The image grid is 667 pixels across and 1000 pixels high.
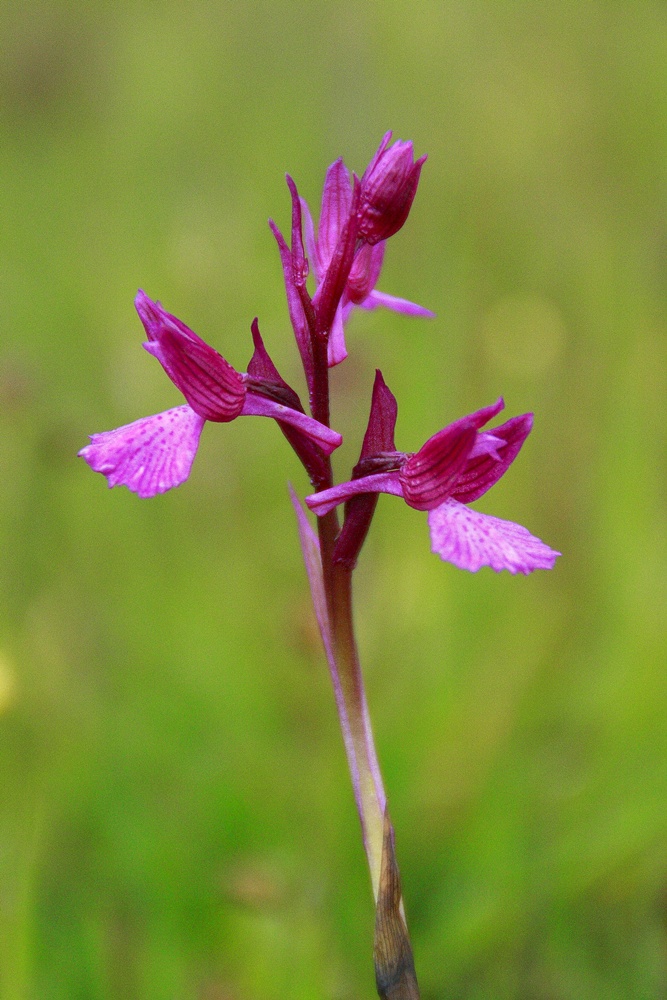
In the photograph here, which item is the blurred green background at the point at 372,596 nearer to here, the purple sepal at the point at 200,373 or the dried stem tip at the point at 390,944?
the dried stem tip at the point at 390,944

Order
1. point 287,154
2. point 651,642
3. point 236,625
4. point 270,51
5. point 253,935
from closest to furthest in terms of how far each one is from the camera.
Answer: point 253,935 → point 651,642 → point 236,625 → point 287,154 → point 270,51

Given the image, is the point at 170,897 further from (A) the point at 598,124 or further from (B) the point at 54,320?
(A) the point at 598,124

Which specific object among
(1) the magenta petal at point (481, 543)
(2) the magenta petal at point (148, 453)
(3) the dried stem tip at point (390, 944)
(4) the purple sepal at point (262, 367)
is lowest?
(3) the dried stem tip at point (390, 944)

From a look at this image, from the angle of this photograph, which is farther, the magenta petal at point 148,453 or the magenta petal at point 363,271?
the magenta petal at point 363,271

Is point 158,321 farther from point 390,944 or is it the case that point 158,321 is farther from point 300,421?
point 390,944

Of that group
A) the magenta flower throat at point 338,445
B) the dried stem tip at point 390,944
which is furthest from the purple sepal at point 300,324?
the dried stem tip at point 390,944

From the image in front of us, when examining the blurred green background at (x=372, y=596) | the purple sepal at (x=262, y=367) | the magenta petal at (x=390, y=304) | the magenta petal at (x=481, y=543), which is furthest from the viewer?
the blurred green background at (x=372, y=596)

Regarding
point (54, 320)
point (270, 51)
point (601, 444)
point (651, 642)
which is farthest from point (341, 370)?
point (270, 51)
